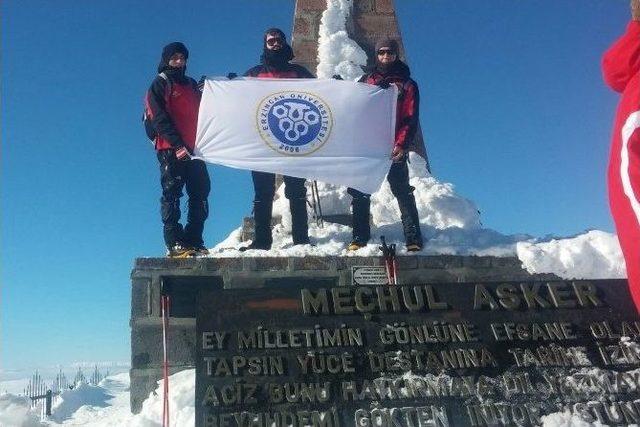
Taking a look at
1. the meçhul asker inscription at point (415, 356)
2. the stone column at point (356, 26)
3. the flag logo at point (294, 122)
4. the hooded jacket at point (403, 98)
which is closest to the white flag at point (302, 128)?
the flag logo at point (294, 122)

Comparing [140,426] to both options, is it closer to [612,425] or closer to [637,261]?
[612,425]

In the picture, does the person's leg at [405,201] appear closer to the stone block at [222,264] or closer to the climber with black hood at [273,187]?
the climber with black hood at [273,187]

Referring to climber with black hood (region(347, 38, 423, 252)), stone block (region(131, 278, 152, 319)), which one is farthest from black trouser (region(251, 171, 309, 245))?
stone block (region(131, 278, 152, 319))

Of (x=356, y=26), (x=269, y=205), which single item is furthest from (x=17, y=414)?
(x=356, y=26)

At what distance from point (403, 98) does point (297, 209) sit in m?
1.78

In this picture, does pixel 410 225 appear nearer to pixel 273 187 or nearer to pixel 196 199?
pixel 273 187

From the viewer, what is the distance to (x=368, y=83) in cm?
665

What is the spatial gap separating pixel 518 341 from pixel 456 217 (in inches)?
141

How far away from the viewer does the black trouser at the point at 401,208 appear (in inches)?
243

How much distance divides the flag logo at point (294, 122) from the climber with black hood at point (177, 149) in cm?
83

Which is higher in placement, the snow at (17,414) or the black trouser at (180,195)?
the black trouser at (180,195)

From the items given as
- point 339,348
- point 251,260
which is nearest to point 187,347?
point 251,260

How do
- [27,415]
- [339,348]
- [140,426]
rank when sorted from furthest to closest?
[27,415] → [140,426] → [339,348]

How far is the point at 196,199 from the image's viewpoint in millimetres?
6172
